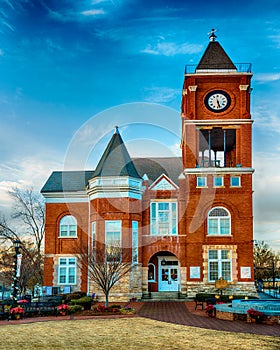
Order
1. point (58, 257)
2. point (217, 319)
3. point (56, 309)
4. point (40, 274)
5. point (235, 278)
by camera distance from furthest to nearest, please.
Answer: point (40, 274) < point (58, 257) < point (235, 278) < point (56, 309) < point (217, 319)

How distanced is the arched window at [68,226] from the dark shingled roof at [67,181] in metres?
2.21

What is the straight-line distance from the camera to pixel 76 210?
124 feet

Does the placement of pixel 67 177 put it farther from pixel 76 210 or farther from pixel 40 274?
pixel 40 274

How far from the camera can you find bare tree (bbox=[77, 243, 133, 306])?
28.1 metres

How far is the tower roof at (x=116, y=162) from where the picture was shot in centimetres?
3497

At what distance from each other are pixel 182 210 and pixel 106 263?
29.5ft

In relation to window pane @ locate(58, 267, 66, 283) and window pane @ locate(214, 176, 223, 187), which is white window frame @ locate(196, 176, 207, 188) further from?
window pane @ locate(58, 267, 66, 283)

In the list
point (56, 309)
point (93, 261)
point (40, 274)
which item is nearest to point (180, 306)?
point (93, 261)

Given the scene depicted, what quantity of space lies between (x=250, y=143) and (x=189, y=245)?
28.5ft

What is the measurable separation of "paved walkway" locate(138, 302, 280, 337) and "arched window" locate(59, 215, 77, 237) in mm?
8705

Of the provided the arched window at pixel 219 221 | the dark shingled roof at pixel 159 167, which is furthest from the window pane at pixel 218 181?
the dark shingled roof at pixel 159 167

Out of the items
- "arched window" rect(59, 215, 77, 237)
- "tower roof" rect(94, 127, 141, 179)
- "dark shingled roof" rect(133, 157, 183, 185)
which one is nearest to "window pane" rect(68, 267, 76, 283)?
"arched window" rect(59, 215, 77, 237)

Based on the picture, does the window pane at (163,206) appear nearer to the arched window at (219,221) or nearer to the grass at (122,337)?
the arched window at (219,221)

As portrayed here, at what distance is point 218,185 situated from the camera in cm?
3603
